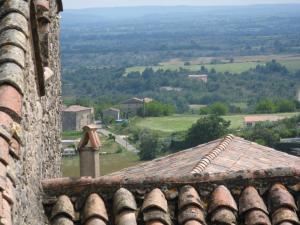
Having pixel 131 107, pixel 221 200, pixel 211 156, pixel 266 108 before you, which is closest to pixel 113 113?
pixel 131 107

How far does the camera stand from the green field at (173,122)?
311ft

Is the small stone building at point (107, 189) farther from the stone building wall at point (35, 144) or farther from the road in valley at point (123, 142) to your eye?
the road in valley at point (123, 142)

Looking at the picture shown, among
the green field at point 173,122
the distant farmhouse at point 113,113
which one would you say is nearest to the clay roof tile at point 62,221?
the green field at point 173,122

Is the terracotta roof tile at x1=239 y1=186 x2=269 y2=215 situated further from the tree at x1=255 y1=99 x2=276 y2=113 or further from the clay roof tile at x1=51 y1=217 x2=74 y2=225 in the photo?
the tree at x1=255 y1=99 x2=276 y2=113

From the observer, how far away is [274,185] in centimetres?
665

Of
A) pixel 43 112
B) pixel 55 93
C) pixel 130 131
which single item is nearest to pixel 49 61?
pixel 55 93

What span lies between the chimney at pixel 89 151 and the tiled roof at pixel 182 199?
10.2 feet

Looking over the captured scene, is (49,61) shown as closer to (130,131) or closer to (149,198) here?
(149,198)

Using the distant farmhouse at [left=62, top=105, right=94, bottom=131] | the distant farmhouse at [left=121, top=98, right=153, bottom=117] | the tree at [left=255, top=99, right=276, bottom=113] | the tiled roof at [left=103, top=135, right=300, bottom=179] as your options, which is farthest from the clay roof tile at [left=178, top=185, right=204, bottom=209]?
the distant farmhouse at [left=121, top=98, right=153, bottom=117]

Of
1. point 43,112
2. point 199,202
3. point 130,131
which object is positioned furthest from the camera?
point 130,131

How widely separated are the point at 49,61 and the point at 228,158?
2827 millimetres

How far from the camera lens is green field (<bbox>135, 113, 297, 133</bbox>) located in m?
94.9

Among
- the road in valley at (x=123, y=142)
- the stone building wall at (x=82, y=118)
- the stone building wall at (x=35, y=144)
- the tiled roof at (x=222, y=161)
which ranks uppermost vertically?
the stone building wall at (x=35, y=144)

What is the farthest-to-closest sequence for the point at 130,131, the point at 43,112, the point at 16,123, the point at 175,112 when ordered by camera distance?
the point at 175,112
the point at 130,131
the point at 43,112
the point at 16,123
